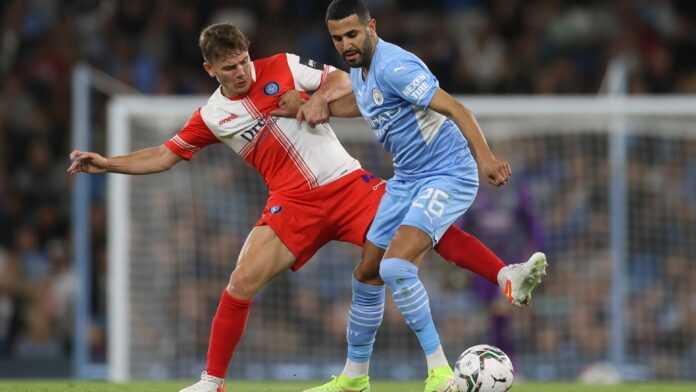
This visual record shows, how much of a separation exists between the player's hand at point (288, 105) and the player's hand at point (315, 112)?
0.07m

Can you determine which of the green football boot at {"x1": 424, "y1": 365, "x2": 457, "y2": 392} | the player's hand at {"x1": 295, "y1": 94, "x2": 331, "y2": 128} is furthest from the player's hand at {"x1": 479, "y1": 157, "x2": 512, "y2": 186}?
the player's hand at {"x1": 295, "y1": 94, "x2": 331, "y2": 128}

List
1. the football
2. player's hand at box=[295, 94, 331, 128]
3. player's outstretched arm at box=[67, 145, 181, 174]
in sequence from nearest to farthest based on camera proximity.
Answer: the football → player's hand at box=[295, 94, 331, 128] → player's outstretched arm at box=[67, 145, 181, 174]

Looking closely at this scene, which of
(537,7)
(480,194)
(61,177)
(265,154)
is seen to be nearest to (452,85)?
(537,7)

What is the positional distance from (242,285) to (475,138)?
4.74 feet

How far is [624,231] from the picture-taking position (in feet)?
39.4

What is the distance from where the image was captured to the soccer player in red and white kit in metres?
7.38

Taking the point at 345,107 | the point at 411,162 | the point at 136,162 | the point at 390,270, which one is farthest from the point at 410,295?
the point at 136,162

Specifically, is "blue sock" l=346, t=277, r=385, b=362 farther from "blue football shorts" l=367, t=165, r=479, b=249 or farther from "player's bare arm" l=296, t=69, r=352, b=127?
"player's bare arm" l=296, t=69, r=352, b=127

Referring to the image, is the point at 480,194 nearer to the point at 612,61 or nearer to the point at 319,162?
the point at 612,61

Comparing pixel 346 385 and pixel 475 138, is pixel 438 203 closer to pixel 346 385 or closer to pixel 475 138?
pixel 475 138

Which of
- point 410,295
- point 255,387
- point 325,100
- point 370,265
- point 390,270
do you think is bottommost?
point 255,387

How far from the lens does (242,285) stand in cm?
738

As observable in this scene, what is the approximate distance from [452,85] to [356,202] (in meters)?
7.20

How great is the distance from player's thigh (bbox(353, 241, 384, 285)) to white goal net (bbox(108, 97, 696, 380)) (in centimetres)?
437
